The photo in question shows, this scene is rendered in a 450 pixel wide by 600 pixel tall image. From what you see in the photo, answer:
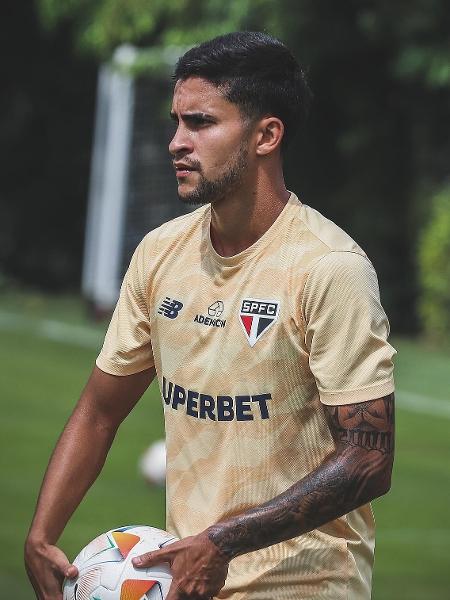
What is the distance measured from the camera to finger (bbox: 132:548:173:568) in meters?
3.92

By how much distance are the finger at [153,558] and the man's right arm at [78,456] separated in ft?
1.16

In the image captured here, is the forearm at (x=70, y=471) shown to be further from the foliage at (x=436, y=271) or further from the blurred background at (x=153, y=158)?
the foliage at (x=436, y=271)

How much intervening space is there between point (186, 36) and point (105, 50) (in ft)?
5.31

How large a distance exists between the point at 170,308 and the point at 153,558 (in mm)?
678

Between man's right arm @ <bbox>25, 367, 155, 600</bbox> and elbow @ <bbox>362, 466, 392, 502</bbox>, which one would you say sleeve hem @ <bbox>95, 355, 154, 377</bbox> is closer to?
man's right arm @ <bbox>25, 367, 155, 600</bbox>

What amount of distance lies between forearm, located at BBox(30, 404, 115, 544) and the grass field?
3280 mm

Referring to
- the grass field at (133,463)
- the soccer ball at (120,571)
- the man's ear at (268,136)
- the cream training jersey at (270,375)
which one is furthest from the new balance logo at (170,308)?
the grass field at (133,463)

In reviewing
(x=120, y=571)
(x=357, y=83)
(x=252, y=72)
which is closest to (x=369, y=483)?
(x=120, y=571)

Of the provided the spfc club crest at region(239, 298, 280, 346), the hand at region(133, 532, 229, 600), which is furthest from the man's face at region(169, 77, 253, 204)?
the hand at region(133, 532, 229, 600)

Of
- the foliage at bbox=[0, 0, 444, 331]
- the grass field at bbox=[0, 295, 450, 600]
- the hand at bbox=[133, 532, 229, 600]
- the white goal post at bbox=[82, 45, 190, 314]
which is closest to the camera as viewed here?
the hand at bbox=[133, 532, 229, 600]

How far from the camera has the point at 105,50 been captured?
20.9m

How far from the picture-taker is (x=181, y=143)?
4.11 metres

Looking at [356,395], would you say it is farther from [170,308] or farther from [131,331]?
[131,331]

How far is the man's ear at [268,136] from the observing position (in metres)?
4.14
